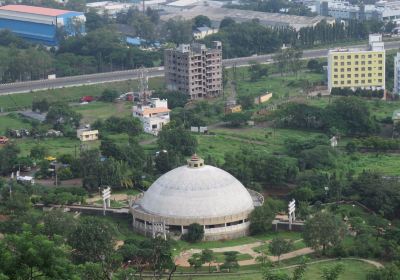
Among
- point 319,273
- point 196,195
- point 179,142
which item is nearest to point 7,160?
point 179,142

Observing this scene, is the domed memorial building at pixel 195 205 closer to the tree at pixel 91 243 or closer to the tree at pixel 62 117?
the tree at pixel 91 243

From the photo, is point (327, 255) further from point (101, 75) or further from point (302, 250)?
point (101, 75)

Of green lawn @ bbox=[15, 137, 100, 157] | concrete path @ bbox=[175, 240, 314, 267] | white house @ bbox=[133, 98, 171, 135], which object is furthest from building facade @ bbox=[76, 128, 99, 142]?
concrete path @ bbox=[175, 240, 314, 267]

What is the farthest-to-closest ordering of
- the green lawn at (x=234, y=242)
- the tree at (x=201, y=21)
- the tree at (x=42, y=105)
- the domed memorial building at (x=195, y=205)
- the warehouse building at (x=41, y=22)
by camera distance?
the tree at (x=201, y=21), the warehouse building at (x=41, y=22), the tree at (x=42, y=105), the domed memorial building at (x=195, y=205), the green lawn at (x=234, y=242)

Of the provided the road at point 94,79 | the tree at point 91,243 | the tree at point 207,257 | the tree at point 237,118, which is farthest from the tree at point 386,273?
the road at point 94,79

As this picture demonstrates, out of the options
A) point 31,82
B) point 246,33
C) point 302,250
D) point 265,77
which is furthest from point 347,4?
point 302,250

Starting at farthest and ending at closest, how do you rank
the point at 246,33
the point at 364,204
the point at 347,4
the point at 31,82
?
1. the point at 347,4
2. the point at 246,33
3. the point at 31,82
4. the point at 364,204

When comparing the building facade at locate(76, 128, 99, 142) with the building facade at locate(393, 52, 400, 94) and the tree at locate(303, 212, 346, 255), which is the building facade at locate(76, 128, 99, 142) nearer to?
the building facade at locate(393, 52, 400, 94)
